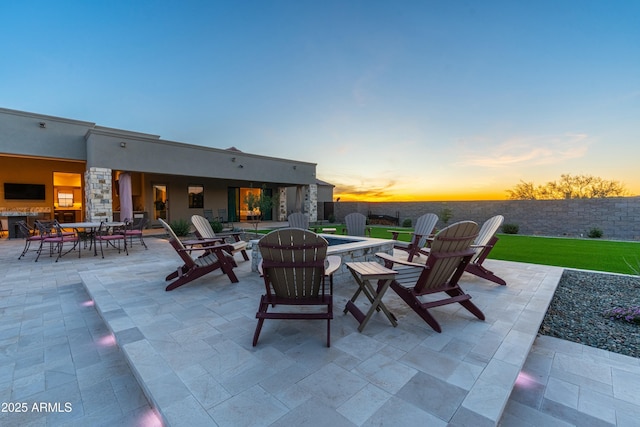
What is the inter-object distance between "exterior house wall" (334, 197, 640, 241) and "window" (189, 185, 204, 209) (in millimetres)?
13526

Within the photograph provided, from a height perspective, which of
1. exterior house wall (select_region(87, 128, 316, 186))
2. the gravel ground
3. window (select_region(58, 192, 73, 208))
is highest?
exterior house wall (select_region(87, 128, 316, 186))

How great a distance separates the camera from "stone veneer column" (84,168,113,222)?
9.87 meters

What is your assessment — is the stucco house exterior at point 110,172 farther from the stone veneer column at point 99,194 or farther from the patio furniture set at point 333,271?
the patio furniture set at point 333,271

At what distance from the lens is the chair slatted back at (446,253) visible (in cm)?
268

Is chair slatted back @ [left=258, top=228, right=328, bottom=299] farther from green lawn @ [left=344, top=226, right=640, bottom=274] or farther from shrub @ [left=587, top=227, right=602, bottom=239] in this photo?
shrub @ [left=587, top=227, right=602, bottom=239]

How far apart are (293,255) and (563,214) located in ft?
51.6

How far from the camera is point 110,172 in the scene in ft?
33.5

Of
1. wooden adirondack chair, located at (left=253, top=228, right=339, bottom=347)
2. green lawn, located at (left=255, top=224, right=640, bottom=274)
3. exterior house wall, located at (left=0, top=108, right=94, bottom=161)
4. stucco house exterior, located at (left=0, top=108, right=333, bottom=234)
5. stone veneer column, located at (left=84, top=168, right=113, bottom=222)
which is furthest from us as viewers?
stucco house exterior, located at (left=0, top=108, right=333, bottom=234)

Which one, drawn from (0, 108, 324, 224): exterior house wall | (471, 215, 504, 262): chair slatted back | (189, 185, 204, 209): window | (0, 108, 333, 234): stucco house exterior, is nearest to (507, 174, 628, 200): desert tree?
(0, 108, 333, 234): stucco house exterior

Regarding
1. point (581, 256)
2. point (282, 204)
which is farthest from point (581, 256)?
point (282, 204)

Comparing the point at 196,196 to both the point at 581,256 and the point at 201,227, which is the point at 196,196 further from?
the point at 581,256

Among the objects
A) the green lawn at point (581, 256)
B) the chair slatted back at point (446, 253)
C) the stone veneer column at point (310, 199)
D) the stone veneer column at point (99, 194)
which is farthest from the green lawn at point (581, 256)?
the stone veneer column at point (99, 194)

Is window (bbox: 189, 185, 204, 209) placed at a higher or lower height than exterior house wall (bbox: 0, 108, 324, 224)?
lower

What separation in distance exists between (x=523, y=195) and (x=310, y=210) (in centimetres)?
1625
